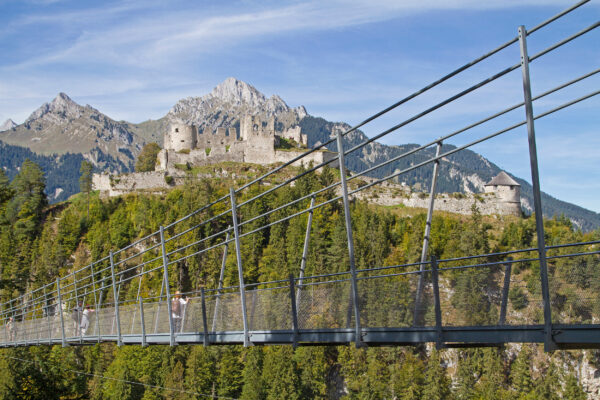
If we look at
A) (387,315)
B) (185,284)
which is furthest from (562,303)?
(185,284)

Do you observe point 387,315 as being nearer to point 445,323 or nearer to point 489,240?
point 445,323

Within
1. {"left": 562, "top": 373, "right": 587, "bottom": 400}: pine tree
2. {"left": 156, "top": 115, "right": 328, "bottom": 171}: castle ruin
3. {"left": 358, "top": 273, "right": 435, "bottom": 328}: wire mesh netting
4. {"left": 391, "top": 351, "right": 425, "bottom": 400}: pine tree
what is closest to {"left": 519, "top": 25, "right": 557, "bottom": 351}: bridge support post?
{"left": 358, "top": 273, "right": 435, "bottom": 328}: wire mesh netting

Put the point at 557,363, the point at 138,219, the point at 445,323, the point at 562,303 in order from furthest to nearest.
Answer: the point at 138,219 < the point at 557,363 < the point at 445,323 < the point at 562,303

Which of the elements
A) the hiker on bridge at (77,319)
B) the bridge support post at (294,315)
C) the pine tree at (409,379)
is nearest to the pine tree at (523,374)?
the pine tree at (409,379)

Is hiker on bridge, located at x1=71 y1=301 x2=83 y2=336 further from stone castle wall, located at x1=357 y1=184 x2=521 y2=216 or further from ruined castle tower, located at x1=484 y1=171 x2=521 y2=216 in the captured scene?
ruined castle tower, located at x1=484 y1=171 x2=521 y2=216

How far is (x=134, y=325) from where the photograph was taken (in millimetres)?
13070

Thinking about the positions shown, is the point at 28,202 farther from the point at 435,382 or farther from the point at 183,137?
the point at 435,382

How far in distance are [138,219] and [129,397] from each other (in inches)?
807

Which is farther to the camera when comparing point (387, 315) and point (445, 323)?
point (387, 315)

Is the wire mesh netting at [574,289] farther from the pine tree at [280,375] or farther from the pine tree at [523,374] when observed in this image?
the pine tree at [280,375]

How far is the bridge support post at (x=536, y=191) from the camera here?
215 inches

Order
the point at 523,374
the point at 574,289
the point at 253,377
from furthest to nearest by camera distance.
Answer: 1. the point at 253,377
2. the point at 523,374
3. the point at 574,289

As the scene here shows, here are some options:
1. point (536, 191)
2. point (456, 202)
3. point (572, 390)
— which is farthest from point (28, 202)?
point (536, 191)

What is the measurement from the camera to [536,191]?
17.8 feet
